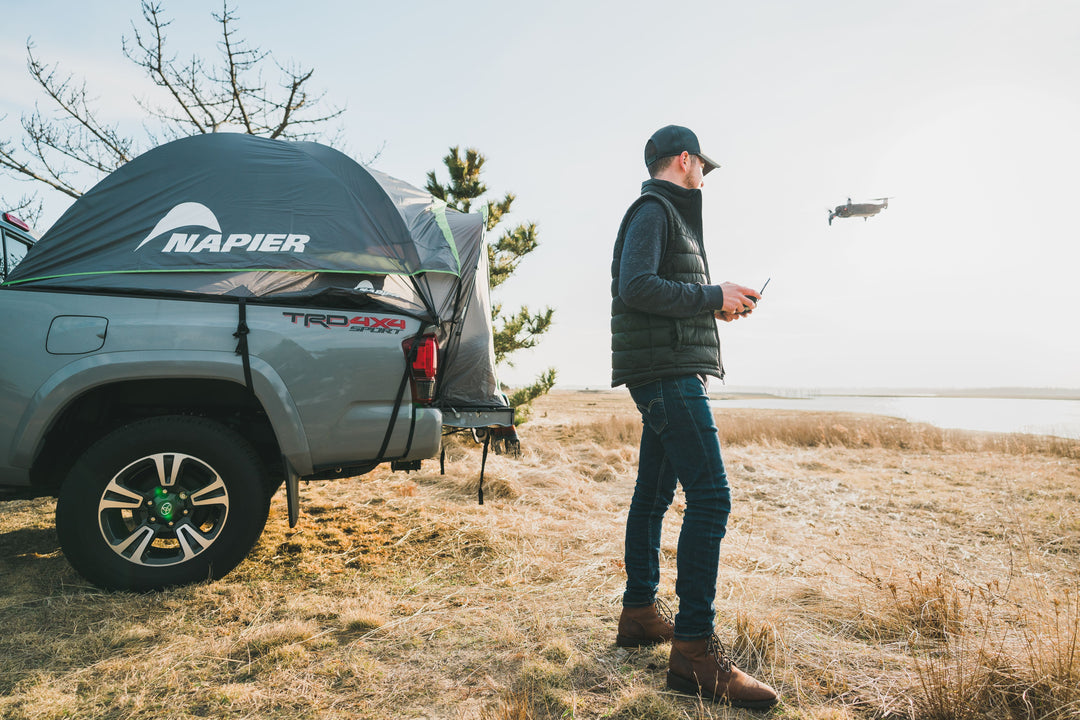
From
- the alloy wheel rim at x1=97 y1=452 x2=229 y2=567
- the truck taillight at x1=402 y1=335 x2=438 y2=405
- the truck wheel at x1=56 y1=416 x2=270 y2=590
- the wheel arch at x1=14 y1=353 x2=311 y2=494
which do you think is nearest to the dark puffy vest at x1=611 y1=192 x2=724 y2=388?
the truck taillight at x1=402 y1=335 x2=438 y2=405

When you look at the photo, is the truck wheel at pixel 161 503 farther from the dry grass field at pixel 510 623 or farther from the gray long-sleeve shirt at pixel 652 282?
the gray long-sleeve shirt at pixel 652 282

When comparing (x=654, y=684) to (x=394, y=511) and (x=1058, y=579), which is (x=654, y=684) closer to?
(x=394, y=511)

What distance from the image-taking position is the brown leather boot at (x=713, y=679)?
2.16m

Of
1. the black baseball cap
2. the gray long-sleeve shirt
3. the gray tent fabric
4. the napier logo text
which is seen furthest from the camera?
the napier logo text

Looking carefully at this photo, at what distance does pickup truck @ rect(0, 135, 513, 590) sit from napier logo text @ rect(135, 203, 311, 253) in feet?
0.04

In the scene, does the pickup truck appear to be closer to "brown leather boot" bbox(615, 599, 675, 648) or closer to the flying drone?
"brown leather boot" bbox(615, 599, 675, 648)

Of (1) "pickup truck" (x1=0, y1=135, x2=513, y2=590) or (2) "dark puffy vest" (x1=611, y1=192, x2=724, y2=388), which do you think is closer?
(2) "dark puffy vest" (x1=611, y1=192, x2=724, y2=388)

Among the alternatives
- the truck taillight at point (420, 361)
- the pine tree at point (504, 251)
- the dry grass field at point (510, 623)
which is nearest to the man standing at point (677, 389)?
the dry grass field at point (510, 623)

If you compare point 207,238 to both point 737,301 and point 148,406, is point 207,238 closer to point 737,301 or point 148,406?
point 148,406

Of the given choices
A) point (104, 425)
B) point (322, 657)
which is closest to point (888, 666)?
point (322, 657)

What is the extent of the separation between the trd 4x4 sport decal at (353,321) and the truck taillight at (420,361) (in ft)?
0.40

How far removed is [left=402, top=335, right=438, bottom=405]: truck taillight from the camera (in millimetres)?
3492

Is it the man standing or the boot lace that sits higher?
the man standing

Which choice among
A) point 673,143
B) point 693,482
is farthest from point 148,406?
point 673,143
